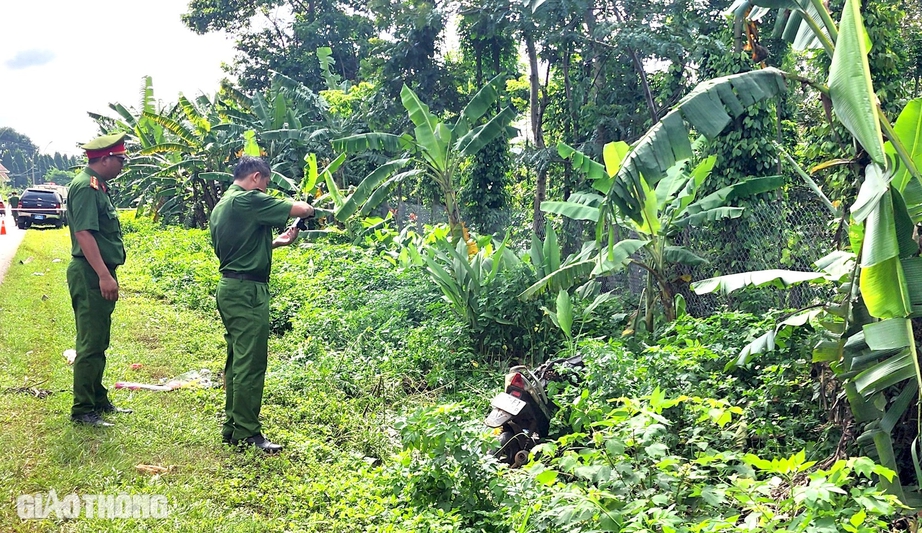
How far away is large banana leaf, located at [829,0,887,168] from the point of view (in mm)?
3309

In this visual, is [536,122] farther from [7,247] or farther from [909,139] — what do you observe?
[7,247]

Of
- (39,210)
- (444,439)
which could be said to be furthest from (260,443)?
(39,210)

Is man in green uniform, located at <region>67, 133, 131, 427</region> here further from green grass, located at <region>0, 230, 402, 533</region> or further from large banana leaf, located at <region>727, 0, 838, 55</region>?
large banana leaf, located at <region>727, 0, 838, 55</region>

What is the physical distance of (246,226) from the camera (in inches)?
194

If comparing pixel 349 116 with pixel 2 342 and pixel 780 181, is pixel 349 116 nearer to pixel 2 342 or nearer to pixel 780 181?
pixel 2 342

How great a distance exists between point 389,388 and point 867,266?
3.96 metres

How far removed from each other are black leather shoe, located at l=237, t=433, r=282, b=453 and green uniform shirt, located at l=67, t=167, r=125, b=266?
1.66m

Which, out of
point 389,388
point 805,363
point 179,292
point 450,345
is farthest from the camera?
point 179,292

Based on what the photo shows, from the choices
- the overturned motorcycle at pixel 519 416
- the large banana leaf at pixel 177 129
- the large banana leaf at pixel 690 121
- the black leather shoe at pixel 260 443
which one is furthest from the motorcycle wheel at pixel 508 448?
the large banana leaf at pixel 177 129

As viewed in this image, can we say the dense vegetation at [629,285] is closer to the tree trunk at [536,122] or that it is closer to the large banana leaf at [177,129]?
the tree trunk at [536,122]

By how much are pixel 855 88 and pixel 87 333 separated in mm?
4996

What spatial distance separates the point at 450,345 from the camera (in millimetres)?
6848

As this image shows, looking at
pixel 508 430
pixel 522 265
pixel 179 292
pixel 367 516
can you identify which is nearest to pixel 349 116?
pixel 179 292

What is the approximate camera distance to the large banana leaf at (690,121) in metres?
4.43
